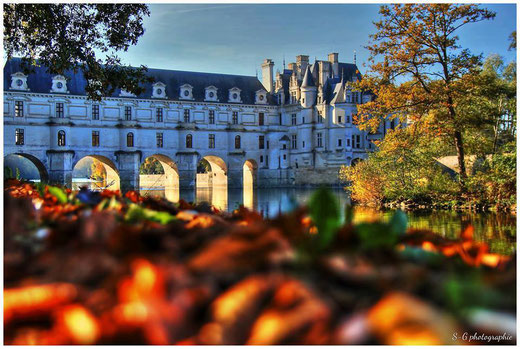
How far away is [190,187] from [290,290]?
49.2 metres

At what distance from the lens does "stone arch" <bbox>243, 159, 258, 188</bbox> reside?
55.2m

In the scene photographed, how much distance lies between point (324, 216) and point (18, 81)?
46818 millimetres

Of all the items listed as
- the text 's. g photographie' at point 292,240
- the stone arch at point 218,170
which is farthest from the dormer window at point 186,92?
the text 's. g photographie' at point 292,240

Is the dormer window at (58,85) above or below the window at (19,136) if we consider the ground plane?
above

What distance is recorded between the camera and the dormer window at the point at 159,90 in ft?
165

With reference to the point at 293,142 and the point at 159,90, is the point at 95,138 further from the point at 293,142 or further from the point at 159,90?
the point at 293,142

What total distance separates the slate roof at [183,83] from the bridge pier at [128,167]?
488cm

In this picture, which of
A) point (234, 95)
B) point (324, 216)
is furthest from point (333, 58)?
point (324, 216)

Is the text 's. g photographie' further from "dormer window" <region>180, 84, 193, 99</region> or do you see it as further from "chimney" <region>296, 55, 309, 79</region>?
"dormer window" <region>180, 84, 193, 99</region>

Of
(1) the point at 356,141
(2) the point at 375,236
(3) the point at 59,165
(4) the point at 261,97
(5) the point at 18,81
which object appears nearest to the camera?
(2) the point at 375,236

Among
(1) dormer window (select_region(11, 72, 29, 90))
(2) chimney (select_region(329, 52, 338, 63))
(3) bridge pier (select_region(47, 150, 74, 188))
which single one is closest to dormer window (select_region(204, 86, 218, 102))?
(2) chimney (select_region(329, 52, 338, 63))

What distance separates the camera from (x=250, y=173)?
184 feet

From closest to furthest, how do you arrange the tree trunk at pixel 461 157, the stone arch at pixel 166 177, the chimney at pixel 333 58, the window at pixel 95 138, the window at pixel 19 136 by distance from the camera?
the tree trunk at pixel 461 157 → the window at pixel 19 136 → the window at pixel 95 138 → the stone arch at pixel 166 177 → the chimney at pixel 333 58

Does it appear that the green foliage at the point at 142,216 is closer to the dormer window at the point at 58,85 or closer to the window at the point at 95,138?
the dormer window at the point at 58,85
